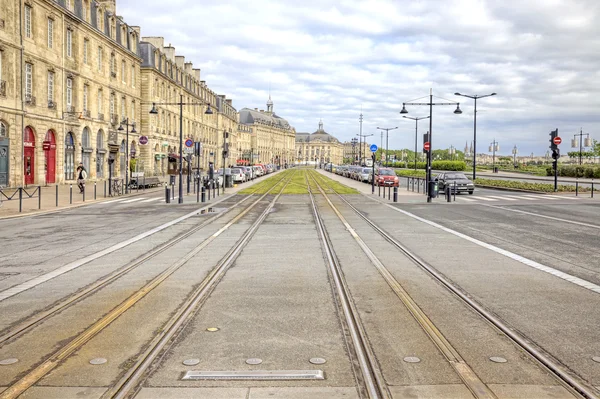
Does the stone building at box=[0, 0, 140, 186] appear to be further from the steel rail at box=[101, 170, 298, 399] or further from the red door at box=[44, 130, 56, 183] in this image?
the steel rail at box=[101, 170, 298, 399]

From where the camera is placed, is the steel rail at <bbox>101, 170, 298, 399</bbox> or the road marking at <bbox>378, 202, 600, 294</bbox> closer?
the steel rail at <bbox>101, 170, 298, 399</bbox>

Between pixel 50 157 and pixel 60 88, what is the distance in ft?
17.1

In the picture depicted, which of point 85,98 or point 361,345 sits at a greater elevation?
point 85,98

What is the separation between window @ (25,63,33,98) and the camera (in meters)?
37.7

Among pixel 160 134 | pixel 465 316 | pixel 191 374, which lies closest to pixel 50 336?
pixel 191 374

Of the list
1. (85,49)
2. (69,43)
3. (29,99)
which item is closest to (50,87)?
(29,99)

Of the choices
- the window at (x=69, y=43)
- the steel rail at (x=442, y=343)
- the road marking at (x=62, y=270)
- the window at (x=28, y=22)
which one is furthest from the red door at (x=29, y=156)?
the steel rail at (x=442, y=343)

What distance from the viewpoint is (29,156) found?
126ft

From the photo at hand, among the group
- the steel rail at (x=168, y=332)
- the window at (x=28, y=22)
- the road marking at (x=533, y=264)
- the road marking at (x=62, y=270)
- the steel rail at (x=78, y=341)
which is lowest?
the road marking at (x=62, y=270)

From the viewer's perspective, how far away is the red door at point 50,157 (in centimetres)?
4059

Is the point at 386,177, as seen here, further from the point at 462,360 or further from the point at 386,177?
the point at 462,360

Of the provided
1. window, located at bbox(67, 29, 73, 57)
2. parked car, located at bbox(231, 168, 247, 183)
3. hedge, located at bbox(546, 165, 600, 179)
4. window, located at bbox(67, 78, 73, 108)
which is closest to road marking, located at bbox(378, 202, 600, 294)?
window, located at bbox(67, 78, 73, 108)

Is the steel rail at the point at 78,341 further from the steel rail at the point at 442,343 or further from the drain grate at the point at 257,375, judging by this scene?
the steel rail at the point at 442,343

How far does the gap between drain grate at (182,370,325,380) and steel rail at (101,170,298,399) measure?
1.58 feet
